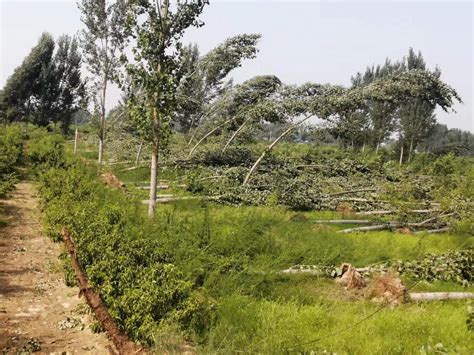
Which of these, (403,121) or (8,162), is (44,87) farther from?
(403,121)

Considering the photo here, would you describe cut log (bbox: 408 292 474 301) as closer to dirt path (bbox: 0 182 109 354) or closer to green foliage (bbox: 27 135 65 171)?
dirt path (bbox: 0 182 109 354)

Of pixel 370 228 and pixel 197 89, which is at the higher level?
pixel 197 89

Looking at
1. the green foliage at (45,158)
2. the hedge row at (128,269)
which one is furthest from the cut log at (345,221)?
the green foliage at (45,158)

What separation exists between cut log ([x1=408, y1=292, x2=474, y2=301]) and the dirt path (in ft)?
17.8

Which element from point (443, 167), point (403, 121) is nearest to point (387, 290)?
point (443, 167)

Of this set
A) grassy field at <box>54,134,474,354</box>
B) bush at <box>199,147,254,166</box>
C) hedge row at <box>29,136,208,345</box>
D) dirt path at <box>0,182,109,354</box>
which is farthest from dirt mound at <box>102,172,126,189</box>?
dirt path at <box>0,182,109,354</box>

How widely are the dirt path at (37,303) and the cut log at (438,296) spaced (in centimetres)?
544

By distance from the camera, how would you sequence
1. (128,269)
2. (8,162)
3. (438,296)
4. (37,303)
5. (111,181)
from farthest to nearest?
1. (8,162)
2. (111,181)
3. (438,296)
4. (37,303)
5. (128,269)

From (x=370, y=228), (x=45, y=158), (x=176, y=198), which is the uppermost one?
(x=45, y=158)

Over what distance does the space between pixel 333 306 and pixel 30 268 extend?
5475 millimetres

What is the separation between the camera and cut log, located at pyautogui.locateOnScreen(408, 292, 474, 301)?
7.69 metres

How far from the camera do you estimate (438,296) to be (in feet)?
25.3

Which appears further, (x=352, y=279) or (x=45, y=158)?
(x=45, y=158)

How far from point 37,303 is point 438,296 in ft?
22.3
